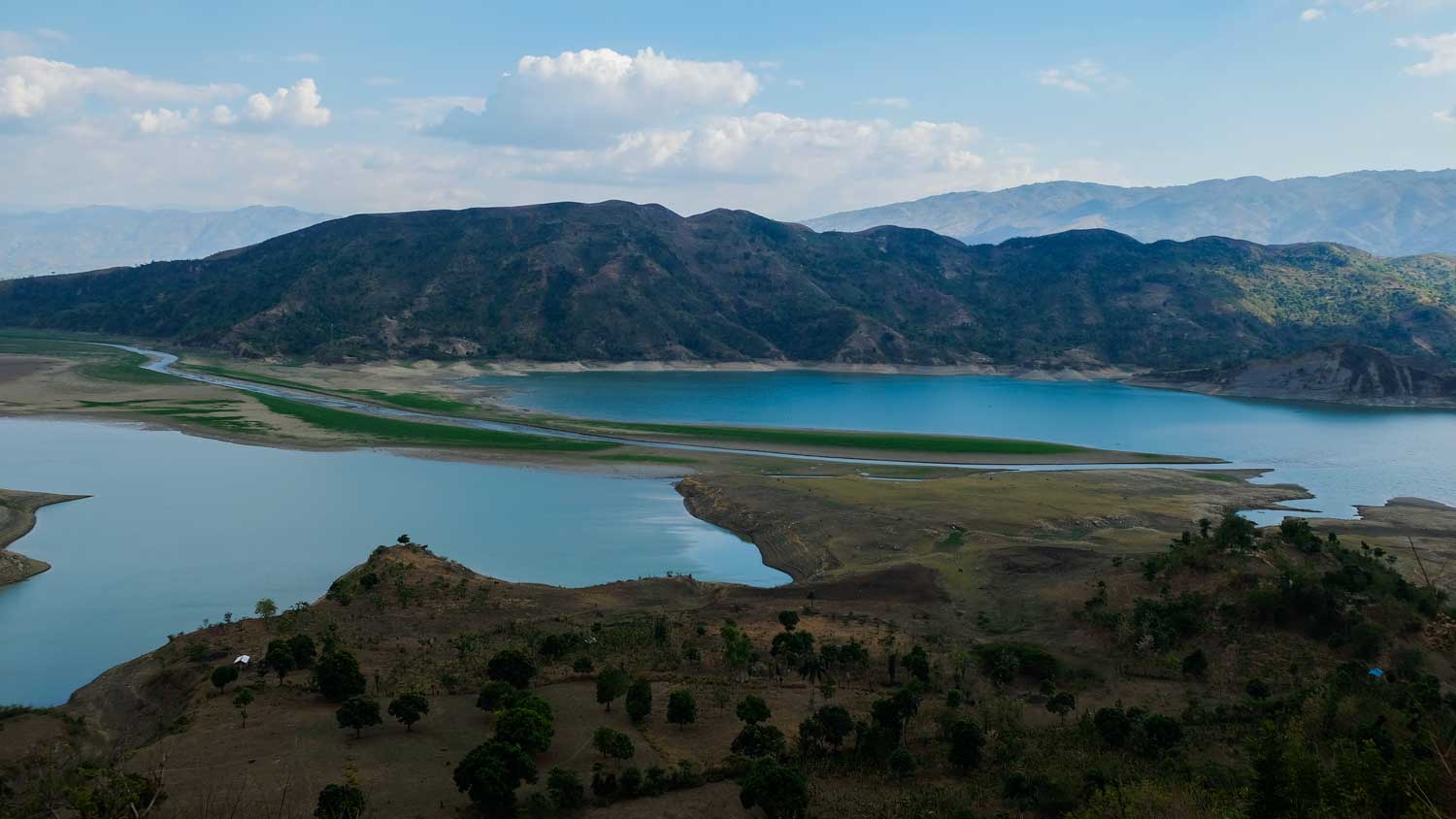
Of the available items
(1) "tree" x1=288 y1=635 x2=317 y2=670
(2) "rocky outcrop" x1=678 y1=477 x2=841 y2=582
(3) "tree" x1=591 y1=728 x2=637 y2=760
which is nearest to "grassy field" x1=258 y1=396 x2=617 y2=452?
(2) "rocky outcrop" x1=678 y1=477 x2=841 y2=582

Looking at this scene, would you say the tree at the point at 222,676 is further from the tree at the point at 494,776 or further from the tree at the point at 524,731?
the tree at the point at 494,776

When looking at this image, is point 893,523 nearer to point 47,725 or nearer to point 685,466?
point 685,466

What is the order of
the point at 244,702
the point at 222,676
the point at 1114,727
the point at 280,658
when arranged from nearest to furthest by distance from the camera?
the point at 1114,727 < the point at 244,702 < the point at 222,676 < the point at 280,658

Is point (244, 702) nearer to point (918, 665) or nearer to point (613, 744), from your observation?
point (613, 744)

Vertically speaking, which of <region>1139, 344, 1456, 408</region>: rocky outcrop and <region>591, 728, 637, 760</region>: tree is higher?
<region>1139, 344, 1456, 408</region>: rocky outcrop

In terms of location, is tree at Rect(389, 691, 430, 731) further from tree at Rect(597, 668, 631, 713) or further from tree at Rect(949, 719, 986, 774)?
tree at Rect(949, 719, 986, 774)

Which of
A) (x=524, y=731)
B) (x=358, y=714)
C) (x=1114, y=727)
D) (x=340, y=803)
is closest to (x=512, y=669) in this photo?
(x=358, y=714)

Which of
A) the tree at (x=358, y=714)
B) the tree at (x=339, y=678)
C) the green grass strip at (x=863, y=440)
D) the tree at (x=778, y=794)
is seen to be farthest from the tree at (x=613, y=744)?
the green grass strip at (x=863, y=440)
